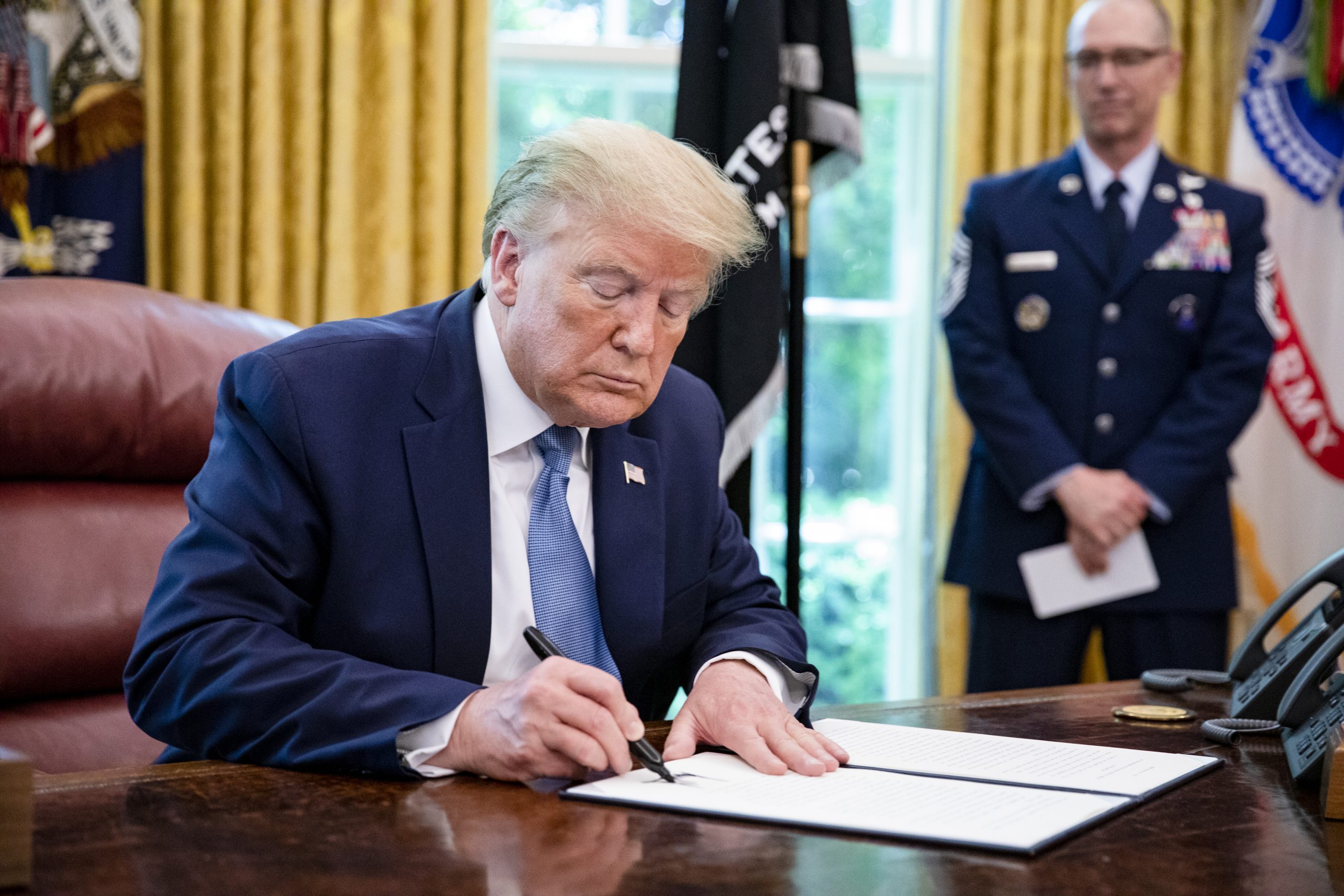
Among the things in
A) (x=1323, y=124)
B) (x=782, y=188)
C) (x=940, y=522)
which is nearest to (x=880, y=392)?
(x=940, y=522)

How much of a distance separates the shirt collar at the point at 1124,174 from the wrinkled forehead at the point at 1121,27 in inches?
9.2

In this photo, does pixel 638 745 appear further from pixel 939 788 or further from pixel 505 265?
pixel 505 265

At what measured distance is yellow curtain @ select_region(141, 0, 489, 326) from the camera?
310 centimetres

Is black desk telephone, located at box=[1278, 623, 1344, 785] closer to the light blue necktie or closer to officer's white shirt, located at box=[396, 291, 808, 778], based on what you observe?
officer's white shirt, located at box=[396, 291, 808, 778]

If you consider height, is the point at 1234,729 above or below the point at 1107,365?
below

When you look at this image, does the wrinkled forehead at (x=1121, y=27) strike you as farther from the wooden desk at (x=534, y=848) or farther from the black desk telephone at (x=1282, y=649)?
the wooden desk at (x=534, y=848)

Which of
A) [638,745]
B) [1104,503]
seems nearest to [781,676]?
[638,745]

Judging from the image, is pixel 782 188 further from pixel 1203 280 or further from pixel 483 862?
pixel 483 862

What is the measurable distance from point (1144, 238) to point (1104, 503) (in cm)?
62

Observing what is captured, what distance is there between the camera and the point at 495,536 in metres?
1.43

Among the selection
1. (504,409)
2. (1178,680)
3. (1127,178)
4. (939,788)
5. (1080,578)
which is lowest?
(1080,578)

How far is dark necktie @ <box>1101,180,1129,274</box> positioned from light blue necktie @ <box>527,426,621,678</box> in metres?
1.85

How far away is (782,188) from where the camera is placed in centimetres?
301

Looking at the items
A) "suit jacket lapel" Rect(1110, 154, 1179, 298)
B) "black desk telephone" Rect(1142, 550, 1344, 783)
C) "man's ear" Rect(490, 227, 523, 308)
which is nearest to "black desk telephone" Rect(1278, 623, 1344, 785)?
"black desk telephone" Rect(1142, 550, 1344, 783)
